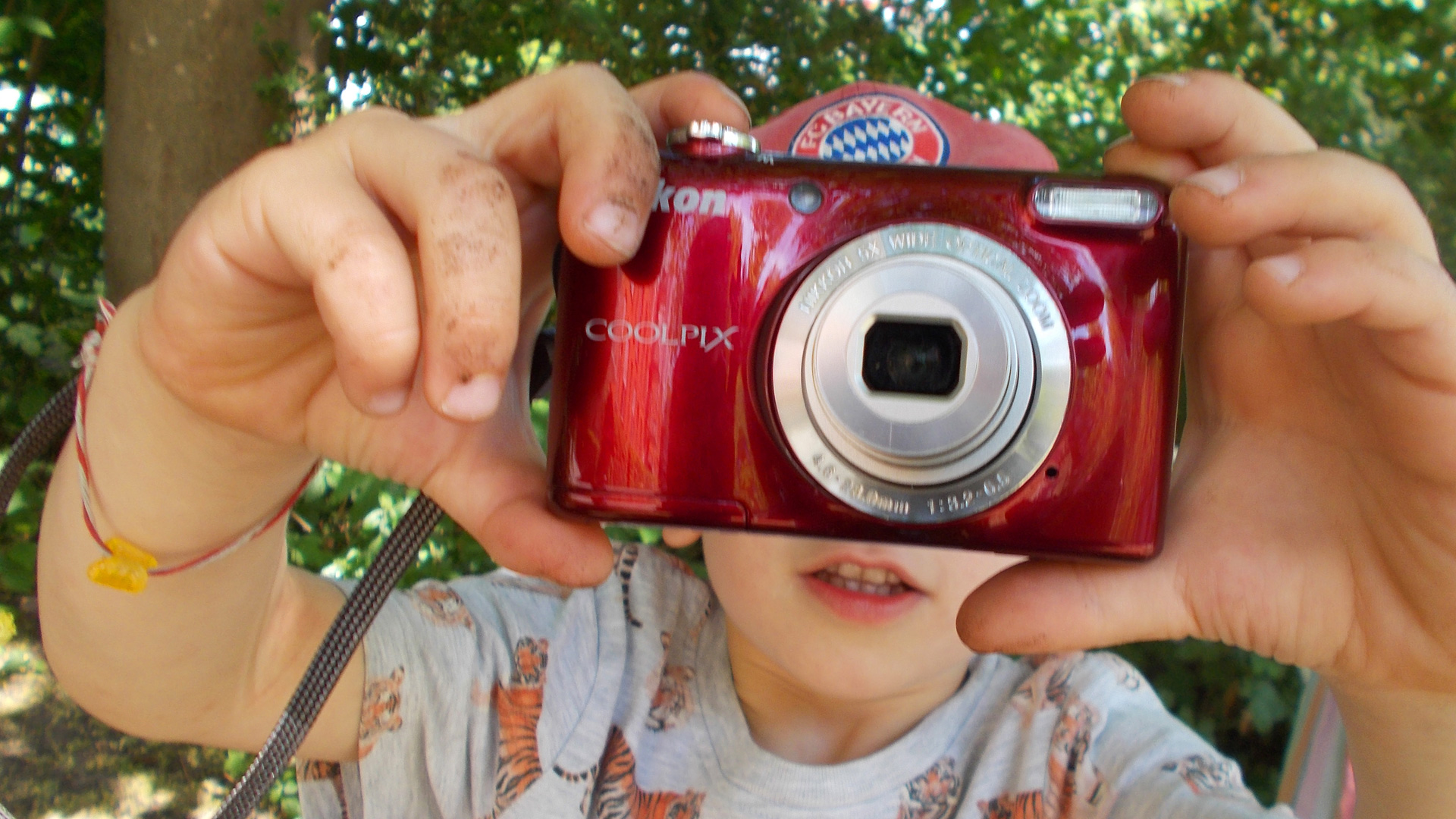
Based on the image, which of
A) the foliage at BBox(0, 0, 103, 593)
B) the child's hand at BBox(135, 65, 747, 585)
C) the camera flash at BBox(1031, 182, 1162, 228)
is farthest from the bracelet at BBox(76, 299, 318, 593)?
the foliage at BBox(0, 0, 103, 593)

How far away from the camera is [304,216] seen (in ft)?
2.12

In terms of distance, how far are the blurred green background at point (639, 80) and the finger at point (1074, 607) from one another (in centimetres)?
127

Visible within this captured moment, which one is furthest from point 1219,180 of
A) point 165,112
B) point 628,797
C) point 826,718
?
point 165,112

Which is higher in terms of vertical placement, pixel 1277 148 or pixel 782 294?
pixel 1277 148

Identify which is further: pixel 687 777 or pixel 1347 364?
pixel 687 777

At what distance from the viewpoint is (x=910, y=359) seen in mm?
673

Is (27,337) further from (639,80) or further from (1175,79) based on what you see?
(1175,79)

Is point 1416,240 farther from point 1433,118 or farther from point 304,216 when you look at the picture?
point 1433,118

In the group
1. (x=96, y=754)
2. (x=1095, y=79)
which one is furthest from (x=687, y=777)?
(x=1095, y=79)

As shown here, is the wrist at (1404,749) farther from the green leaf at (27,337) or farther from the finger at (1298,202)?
the green leaf at (27,337)

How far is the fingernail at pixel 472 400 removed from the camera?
0.62 meters

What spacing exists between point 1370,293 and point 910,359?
0.93 feet

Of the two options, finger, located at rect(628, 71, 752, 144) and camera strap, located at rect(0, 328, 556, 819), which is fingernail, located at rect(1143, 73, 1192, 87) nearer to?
finger, located at rect(628, 71, 752, 144)

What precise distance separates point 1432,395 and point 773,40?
1.55 meters
